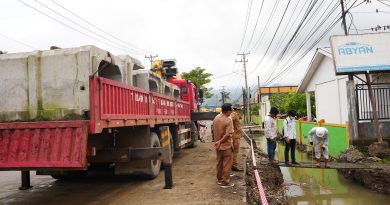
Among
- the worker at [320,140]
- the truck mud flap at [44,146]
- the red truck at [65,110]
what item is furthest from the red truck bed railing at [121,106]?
the worker at [320,140]

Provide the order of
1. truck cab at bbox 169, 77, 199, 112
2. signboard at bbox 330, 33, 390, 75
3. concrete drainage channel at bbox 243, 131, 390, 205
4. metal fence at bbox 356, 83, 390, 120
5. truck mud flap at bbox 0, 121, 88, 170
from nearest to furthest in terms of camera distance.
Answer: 1. truck mud flap at bbox 0, 121, 88, 170
2. concrete drainage channel at bbox 243, 131, 390, 205
3. signboard at bbox 330, 33, 390, 75
4. metal fence at bbox 356, 83, 390, 120
5. truck cab at bbox 169, 77, 199, 112

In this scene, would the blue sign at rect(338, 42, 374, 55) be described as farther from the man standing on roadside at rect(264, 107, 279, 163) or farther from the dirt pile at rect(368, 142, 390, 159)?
the man standing on roadside at rect(264, 107, 279, 163)

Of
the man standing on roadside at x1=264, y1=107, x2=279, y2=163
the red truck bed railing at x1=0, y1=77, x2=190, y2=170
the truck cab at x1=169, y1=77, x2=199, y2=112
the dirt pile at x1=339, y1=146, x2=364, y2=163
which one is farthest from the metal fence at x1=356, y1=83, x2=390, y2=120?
the red truck bed railing at x1=0, y1=77, x2=190, y2=170

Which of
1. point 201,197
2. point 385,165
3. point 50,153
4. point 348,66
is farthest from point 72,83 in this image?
point 348,66

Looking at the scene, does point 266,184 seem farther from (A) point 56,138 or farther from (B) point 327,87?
Result: (B) point 327,87

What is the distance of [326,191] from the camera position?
933cm

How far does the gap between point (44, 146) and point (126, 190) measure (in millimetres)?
2344

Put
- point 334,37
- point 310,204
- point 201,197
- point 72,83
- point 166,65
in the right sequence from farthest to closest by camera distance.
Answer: point 166,65 < point 334,37 < point 310,204 < point 201,197 < point 72,83

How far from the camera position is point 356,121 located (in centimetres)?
1159

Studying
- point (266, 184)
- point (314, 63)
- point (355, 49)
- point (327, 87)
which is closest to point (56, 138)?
point (266, 184)

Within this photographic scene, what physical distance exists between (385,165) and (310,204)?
8.75ft

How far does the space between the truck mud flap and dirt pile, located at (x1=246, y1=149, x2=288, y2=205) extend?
10.3 feet

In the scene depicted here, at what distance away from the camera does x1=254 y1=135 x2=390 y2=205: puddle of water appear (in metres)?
8.50

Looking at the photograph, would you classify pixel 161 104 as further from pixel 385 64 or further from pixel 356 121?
pixel 385 64
